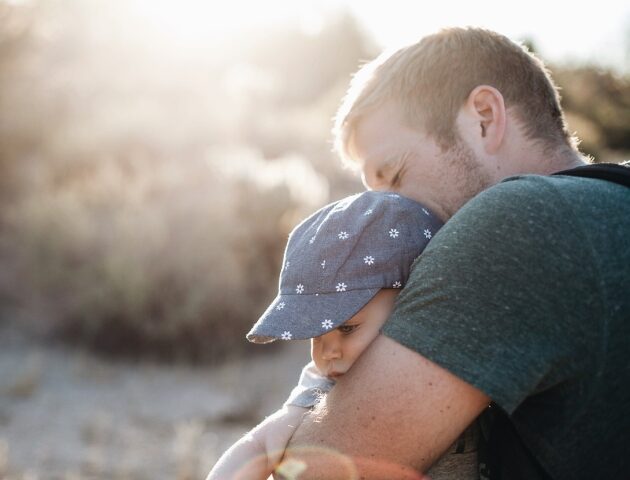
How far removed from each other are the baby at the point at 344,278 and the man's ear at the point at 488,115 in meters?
0.34

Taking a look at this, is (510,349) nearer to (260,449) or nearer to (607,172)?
(607,172)

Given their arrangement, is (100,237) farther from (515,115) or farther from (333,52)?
(333,52)

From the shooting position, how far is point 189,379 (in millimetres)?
6926

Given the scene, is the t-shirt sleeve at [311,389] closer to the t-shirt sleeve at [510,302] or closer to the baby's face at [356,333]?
the baby's face at [356,333]

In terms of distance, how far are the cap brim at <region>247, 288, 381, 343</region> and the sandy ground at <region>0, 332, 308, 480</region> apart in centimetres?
336

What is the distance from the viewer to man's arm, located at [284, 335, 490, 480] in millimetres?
1489

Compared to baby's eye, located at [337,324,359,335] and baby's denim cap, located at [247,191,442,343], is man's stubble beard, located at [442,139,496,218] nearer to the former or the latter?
baby's denim cap, located at [247,191,442,343]

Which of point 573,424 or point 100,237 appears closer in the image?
point 573,424

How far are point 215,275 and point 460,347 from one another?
6.45m

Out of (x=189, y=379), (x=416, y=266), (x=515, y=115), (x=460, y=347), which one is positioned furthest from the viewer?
(x=189, y=379)

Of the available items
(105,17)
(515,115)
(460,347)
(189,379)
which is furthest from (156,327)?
(105,17)

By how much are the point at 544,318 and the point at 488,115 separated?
878 millimetres

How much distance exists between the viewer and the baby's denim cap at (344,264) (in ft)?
5.84

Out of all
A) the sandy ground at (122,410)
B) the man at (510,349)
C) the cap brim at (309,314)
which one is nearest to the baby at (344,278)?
the cap brim at (309,314)
